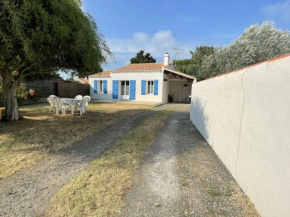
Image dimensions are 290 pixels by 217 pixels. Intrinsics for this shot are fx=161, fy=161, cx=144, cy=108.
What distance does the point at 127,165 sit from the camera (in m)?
3.11

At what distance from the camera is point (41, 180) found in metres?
2.54

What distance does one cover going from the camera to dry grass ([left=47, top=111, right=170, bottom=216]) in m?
1.94

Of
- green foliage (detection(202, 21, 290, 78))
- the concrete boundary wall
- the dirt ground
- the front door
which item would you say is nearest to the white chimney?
the front door

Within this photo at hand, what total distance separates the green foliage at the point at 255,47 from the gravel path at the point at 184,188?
13540 mm

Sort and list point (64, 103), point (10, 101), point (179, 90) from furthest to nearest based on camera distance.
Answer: point (179, 90)
point (64, 103)
point (10, 101)

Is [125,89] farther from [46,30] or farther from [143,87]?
[46,30]

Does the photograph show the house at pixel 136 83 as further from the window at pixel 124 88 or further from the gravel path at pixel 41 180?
the gravel path at pixel 41 180

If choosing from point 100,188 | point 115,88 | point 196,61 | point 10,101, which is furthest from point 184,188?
point 196,61

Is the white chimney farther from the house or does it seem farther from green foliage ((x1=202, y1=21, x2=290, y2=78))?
green foliage ((x1=202, y1=21, x2=290, y2=78))

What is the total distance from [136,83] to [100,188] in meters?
15.5

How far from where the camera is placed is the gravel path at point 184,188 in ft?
6.57

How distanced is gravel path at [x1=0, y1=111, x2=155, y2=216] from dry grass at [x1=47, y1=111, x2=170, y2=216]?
173mm

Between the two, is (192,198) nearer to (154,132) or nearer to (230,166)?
(230,166)

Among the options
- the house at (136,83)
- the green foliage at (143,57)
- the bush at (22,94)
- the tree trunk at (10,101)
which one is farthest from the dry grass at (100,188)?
the green foliage at (143,57)
